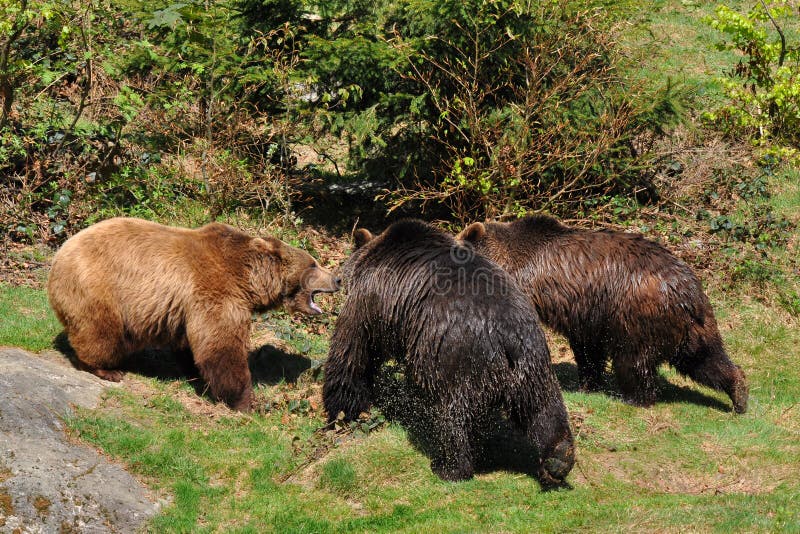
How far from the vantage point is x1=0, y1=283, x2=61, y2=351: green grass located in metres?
9.52

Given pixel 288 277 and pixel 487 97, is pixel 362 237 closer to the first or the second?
pixel 288 277

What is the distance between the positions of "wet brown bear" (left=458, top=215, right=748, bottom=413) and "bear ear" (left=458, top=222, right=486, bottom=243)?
12 mm

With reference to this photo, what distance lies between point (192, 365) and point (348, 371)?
203 centimetres

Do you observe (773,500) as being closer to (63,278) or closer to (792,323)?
(792,323)

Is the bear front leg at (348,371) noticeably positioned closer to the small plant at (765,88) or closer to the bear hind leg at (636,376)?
the bear hind leg at (636,376)

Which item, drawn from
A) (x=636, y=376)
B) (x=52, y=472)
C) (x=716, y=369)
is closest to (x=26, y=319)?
(x=52, y=472)

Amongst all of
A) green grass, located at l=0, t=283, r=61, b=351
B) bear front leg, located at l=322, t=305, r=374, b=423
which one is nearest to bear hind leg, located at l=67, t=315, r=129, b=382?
green grass, located at l=0, t=283, r=61, b=351

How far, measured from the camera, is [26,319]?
10141mm

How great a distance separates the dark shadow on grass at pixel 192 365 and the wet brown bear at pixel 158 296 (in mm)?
350

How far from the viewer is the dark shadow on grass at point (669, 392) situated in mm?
10148

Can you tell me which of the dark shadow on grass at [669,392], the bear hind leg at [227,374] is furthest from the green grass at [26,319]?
the dark shadow on grass at [669,392]

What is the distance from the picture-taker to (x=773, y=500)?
7.61 meters

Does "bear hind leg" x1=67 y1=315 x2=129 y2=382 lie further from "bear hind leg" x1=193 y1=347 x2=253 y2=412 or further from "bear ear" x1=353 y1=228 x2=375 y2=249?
"bear ear" x1=353 y1=228 x2=375 y2=249

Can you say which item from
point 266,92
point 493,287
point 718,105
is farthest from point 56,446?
point 718,105
